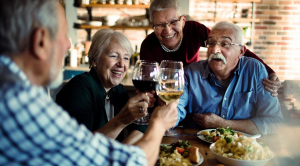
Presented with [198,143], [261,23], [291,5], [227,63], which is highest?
[291,5]

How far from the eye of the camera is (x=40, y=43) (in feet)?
2.23

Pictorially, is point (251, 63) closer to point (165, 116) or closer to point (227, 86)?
point (227, 86)

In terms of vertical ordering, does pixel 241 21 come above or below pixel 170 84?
above

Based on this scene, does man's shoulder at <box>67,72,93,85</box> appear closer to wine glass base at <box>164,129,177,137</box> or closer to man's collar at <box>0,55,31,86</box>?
wine glass base at <box>164,129,177,137</box>

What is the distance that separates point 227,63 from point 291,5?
384 cm

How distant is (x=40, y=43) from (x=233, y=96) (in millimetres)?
1550

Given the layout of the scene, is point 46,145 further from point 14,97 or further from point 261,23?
point 261,23

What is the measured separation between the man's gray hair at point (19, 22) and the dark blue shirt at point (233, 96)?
1342 millimetres

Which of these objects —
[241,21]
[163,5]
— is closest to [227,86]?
[163,5]

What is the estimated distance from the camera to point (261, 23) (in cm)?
506

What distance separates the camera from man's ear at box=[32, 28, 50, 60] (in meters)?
0.67

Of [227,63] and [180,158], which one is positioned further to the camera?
[227,63]

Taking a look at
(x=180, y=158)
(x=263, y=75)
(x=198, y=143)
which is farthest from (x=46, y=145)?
(x=263, y=75)

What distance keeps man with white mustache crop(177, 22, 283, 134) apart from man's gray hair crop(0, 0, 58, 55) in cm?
134
